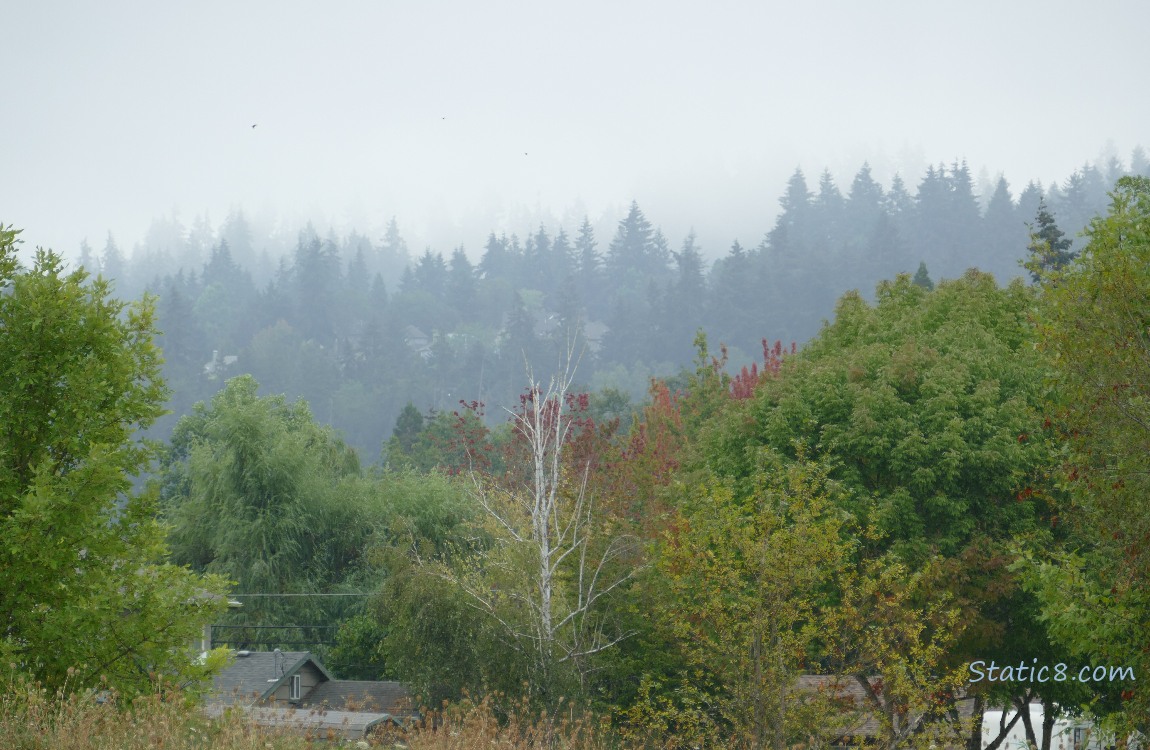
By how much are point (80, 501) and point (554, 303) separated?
139m

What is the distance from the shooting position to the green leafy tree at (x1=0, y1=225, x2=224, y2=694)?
10.7 m

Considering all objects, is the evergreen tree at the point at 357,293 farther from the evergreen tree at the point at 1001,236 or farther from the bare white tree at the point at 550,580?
the bare white tree at the point at 550,580

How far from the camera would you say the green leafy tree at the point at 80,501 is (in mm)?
10664

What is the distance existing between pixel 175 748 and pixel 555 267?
153 meters

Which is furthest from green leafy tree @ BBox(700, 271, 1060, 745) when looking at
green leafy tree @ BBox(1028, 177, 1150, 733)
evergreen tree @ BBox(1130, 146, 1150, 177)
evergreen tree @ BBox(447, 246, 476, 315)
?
evergreen tree @ BBox(1130, 146, 1150, 177)

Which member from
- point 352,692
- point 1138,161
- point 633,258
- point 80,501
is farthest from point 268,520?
point 1138,161

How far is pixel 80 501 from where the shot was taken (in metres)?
11.0

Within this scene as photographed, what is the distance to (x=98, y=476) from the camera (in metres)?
11.0

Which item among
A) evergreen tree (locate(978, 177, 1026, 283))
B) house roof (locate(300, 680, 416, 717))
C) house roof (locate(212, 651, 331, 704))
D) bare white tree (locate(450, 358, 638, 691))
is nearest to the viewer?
bare white tree (locate(450, 358, 638, 691))

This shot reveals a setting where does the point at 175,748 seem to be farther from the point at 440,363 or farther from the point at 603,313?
the point at 603,313

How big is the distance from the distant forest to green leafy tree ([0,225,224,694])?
94203 millimetres

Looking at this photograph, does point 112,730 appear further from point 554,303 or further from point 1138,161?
point 1138,161

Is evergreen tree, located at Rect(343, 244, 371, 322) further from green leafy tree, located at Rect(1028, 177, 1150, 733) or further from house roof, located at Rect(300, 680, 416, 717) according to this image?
green leafy tree, located at Rect(1028, 177, 1150, 733)

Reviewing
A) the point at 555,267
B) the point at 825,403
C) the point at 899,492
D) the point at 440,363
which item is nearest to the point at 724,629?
the point at 899,492
